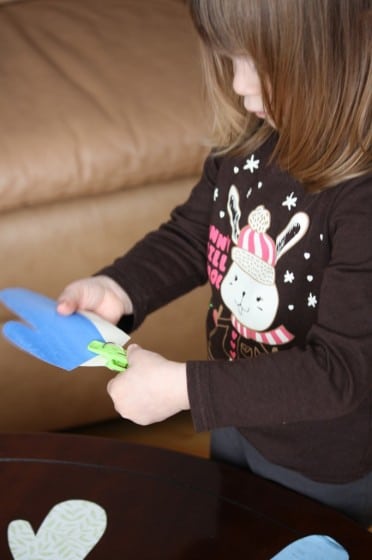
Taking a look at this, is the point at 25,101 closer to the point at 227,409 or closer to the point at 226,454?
the point at 226,454

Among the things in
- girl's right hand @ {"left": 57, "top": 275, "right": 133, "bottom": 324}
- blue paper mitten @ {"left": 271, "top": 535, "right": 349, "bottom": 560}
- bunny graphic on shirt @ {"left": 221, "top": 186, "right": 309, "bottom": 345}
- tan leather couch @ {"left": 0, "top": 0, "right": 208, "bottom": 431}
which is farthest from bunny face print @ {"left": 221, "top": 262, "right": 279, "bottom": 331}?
tan leather couch @ {"left": 0, "top": 0, "right": 208, "bottom": 431}

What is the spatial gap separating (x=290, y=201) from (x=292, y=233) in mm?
32

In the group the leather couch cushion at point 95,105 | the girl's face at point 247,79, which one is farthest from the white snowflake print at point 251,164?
the leather couch cushion at point 95,105

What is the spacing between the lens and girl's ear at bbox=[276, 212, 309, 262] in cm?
81

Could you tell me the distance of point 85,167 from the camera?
135 cm

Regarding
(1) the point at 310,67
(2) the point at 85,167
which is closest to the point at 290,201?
(1) the point at 310,67

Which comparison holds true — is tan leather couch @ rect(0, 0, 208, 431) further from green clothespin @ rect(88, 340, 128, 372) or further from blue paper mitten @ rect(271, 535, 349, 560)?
blue paper mitten @ rect(271, 535, 349, 560)

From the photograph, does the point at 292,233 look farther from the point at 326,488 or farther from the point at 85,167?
the point at 85,167

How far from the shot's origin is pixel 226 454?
98 centimetres

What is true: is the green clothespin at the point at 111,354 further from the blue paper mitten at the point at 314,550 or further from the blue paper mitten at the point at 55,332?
the blue paper mitten at the point at 314,550

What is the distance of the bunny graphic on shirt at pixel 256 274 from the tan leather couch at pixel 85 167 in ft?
1.62

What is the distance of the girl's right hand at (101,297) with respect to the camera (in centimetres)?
89

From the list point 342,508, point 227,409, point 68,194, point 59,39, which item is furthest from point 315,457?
point 59,39

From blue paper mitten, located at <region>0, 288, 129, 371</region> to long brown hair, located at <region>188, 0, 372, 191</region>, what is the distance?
8.8 inches
